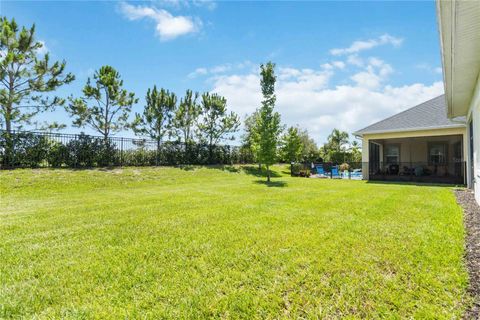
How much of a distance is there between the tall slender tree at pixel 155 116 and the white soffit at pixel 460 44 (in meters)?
17.3

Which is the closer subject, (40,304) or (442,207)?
(40,304)

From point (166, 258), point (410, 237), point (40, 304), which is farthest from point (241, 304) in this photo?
point (410, 237)

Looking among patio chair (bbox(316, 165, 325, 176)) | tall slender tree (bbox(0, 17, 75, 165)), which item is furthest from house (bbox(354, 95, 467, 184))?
tall slender tree (bbox(0, 17, 75, 165))

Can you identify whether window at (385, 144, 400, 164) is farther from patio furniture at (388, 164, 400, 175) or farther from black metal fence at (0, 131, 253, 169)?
black metal fence at (0, 131, 253, 169)

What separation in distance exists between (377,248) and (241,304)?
2.38 meters

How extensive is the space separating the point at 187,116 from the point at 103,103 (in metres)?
6.44

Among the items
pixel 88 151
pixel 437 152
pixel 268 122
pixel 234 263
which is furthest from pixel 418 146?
pixel 88 151

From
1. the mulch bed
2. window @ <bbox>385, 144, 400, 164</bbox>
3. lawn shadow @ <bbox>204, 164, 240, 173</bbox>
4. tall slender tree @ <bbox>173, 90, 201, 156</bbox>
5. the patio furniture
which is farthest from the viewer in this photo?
tall slender tree @ <bbox>173, 90, 201, 156</bbox>

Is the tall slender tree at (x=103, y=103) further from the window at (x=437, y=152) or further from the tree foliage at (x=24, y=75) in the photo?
the window at (x=437, y=152)

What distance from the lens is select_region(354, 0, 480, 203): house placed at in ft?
13.6

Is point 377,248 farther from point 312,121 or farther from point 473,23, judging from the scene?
point 312,121

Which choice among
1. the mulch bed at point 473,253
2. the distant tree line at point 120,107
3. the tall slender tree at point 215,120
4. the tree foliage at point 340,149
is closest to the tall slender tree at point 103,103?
the distant tree line at point 120,107

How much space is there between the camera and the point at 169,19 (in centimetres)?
1073

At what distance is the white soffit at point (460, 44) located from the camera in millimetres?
3574
